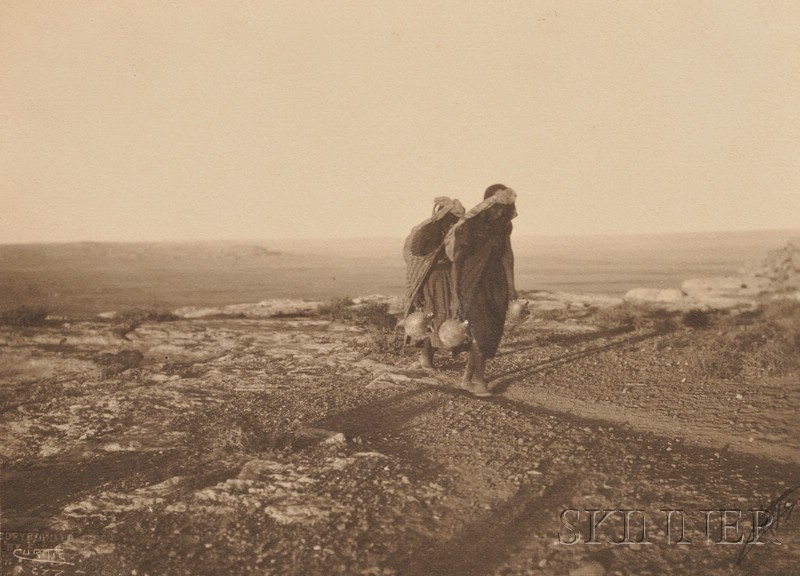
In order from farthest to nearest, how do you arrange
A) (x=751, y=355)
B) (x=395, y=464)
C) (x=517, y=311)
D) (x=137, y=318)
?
(x=137, y=318), (x=751, y=355), (x=517, y=311), (x=395, y=464)

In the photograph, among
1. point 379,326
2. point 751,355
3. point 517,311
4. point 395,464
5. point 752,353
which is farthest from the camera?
point 379,326

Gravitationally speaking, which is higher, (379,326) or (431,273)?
(431,273)

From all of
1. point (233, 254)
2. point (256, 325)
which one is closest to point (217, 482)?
point (256, 325)

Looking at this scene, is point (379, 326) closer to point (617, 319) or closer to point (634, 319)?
point (617, 319)

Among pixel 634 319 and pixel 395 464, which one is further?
pixel 634 319

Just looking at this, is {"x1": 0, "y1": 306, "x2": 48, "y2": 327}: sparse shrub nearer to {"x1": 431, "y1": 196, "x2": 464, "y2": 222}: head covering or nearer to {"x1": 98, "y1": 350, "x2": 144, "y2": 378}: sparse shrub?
{"x1": 98, "y1": 350, "x2": 144, "y2": 378}: sparse shrub
